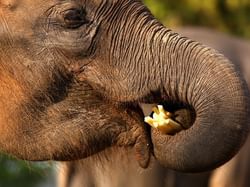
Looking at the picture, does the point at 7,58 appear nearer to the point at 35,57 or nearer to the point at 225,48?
the point at 35,57

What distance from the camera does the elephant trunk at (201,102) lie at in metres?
4.42

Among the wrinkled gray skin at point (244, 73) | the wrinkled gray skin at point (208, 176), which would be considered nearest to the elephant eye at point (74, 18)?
the wrinkled gray skin at point (208, 176)

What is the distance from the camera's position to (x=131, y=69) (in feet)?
15.6

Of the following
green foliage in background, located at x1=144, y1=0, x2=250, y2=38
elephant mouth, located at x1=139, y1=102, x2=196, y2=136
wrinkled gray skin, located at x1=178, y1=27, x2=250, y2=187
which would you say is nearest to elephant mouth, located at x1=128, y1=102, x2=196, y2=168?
elephant mouth, located at x1=139, y1=102, x2=196, y2=136

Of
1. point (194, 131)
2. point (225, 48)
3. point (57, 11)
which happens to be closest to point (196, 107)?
point (194, 131)

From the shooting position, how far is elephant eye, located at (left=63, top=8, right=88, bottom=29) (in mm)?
4844

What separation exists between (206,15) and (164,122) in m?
8.94

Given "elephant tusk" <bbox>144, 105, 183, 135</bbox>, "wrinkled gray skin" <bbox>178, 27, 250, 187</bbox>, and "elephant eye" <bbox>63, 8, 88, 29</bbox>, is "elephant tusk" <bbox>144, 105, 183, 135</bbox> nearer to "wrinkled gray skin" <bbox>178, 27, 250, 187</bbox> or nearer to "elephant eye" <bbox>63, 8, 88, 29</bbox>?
"elephant eye" <bbox>63, 8, 88, 29</bbox>

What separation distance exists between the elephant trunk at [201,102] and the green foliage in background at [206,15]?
8.59 meters

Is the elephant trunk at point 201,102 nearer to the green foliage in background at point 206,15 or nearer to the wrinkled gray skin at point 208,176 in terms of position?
the wrinkled gray skin at point 208,176

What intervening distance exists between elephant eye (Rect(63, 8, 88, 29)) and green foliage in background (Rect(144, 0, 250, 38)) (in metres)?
8.38

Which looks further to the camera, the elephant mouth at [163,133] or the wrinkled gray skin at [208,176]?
the wrinkled gray skin at [208,176]

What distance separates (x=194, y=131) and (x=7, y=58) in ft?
3.14

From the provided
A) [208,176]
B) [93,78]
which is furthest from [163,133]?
[208,176]
